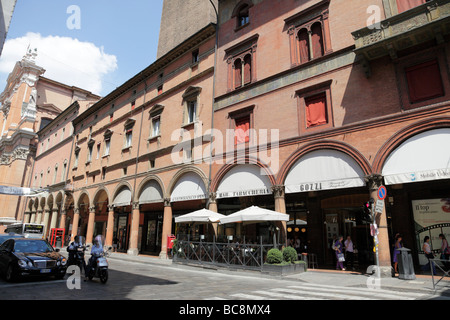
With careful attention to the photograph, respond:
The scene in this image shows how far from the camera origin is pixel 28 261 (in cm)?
984

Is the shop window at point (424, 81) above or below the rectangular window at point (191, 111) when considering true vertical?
below

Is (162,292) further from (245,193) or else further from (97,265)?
(245,193)

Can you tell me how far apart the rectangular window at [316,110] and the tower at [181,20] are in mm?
17781

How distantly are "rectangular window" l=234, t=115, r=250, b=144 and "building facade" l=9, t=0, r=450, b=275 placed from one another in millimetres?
72

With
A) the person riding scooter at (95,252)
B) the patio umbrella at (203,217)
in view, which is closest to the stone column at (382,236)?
the patio umbrella at (203,217)

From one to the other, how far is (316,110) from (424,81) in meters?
4.76

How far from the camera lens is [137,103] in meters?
28.9

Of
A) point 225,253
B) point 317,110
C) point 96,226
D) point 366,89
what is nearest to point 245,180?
point 225,253

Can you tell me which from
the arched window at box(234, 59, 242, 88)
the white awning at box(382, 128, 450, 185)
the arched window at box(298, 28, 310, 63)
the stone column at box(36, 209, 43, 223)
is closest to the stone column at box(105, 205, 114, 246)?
the arched window at box(234, 59, 242, 88)

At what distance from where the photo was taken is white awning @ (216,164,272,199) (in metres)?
16.7

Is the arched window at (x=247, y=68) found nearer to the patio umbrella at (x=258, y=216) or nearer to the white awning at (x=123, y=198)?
the patio umbrella at (x=258, y=216)

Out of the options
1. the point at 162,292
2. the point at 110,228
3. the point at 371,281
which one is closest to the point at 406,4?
the point at 371,281

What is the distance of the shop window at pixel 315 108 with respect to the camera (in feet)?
48.9
